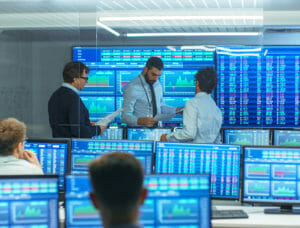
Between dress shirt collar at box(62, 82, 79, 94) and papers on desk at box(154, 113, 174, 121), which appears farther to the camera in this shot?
papers on desk at box(154, 113, 174, 121)

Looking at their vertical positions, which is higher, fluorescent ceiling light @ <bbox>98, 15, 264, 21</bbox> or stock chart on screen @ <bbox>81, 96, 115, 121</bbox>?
fluorescent ceiling light @ <bbox>98, 15, 264, 21</bbox>

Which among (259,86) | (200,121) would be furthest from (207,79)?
(259,86)

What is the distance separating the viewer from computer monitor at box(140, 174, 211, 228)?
217cm

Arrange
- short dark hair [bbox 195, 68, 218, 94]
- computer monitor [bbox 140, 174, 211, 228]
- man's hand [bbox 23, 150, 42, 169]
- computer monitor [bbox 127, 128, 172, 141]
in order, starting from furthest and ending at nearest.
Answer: computer monitor [bbox 127, 128, 172, 141], short dark hair [bbox 195, 68, 218, 94], man's hand [bbox 23, 150, 42, 169], computer monitor [bbox 140, 174, 211, 228]

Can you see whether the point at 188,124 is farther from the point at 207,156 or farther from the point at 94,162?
the point at 94,162

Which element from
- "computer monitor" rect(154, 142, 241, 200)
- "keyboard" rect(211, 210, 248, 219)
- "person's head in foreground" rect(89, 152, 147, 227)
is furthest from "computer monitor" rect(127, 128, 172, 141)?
"person's head in foreground" rect(89, 152, 147, 227)

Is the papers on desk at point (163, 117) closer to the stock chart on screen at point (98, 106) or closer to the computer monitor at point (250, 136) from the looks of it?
the stock chart on screen at point (98, 106)

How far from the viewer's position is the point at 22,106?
6434mm

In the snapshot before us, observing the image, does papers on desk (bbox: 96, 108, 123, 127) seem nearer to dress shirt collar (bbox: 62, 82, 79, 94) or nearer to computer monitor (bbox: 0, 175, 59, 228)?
dress shirt collar (bbox: 62, 82, 79, 94)

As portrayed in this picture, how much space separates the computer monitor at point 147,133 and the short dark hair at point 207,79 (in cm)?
63

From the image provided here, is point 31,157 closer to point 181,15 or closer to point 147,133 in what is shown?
point 147,133

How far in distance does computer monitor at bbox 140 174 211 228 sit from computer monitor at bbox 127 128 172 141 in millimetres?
2767

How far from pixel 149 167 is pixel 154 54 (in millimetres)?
2144

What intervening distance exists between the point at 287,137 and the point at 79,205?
3.31 m
